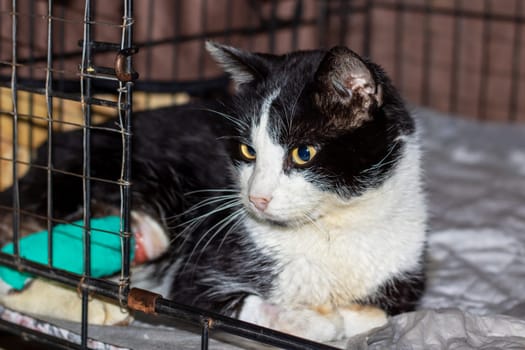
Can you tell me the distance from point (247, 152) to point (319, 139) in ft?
0.50

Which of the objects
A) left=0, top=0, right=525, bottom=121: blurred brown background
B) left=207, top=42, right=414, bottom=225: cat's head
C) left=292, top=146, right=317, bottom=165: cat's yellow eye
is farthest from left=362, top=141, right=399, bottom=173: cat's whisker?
left=0, top=0, right=525, bottom=121: blurred brown background

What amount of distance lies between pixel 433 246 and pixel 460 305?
339mm

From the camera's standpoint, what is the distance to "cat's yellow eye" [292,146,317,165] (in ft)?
4.42

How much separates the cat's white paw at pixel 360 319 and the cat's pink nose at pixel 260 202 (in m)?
0.28

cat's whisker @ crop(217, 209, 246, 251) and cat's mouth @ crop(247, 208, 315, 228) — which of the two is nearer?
cat's mouth @ crop(247, 208, 315, 228)

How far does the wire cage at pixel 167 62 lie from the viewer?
4.37 ft

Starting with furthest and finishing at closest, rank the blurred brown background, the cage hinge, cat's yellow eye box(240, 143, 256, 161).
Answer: the blurred brown background < cat's yellow eye box(240, 143, 256, 161) < the cage hinge

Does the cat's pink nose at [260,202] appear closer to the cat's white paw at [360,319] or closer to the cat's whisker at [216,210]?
the cat's whisker at [216,210]

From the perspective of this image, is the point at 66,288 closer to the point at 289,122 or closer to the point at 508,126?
the point at 289,122

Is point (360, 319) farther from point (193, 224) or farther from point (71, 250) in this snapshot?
point (71, 250)

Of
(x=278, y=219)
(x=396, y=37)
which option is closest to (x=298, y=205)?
(x=278, y=219)

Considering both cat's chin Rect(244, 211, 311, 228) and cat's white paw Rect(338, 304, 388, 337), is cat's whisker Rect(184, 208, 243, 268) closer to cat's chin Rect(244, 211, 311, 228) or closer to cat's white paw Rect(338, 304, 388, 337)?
cat's chin Rect(244, 211, 311, 228)

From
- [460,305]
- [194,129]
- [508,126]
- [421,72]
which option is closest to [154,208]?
[194,129]

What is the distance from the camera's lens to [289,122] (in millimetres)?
1355
